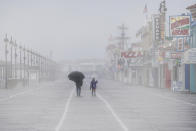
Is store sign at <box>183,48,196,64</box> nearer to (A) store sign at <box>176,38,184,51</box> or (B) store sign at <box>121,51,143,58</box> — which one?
(A) store sign at <box>176,38,184,51</box>

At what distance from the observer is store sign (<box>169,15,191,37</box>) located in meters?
55.7

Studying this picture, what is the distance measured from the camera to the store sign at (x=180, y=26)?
183 ft

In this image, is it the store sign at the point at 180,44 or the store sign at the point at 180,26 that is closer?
the store sign at the point at 180,26

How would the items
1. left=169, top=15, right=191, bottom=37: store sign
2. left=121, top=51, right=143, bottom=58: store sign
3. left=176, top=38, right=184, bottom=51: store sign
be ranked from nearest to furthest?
1. left=169, top=15, right=191, bottom=37: store sign
2. left=176, top=38, right=184, bottom=51: store sign
3. left=121, top=51, right=143, bottom=58: store sign

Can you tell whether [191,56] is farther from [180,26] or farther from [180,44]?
[180,44]

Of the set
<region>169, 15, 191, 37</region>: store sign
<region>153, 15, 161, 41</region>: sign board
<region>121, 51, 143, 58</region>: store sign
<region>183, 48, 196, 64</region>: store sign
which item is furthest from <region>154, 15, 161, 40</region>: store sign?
<region>121, 51, 143, 58</region>: store sign

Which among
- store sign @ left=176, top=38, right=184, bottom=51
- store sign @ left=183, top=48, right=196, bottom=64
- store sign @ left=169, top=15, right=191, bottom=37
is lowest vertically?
store sign @ left=183, top=48, right=196, bottom=64

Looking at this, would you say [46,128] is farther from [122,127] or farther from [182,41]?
[182,41]

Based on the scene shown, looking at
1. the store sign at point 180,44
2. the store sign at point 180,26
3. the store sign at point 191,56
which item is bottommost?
the store sign at point 191,56

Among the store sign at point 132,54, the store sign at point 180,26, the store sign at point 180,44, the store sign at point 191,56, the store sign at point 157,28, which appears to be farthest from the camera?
the store sign at point 132,54

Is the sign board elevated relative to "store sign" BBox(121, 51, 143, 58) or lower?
elevated

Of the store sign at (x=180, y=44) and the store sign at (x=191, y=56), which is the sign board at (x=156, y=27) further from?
the store sign at (x=191, y=56)

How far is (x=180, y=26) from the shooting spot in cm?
5612

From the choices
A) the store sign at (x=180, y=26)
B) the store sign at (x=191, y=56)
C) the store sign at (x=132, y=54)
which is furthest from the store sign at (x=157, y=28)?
the store sign at (x=132, y=54)
